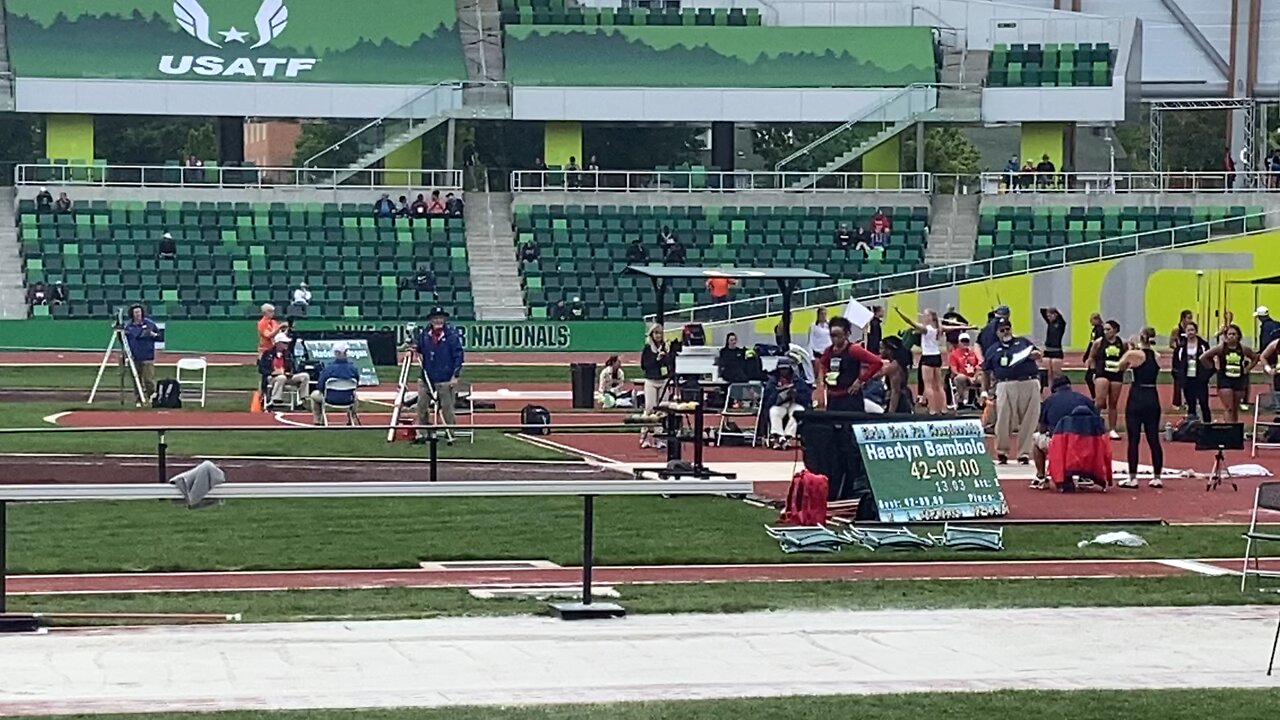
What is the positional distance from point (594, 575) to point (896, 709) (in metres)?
6.10

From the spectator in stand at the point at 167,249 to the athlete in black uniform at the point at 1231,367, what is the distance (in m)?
30.7

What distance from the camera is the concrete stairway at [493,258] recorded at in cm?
5669

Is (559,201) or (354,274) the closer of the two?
(354,274)

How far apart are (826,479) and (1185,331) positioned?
13520mm

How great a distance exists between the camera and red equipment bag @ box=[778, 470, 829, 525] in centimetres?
2036

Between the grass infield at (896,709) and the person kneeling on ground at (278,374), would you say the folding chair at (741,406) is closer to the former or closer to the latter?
the person kneeling on ground at (278,374)

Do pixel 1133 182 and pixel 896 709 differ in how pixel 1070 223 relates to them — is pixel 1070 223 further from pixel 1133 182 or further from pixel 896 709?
pixel 896 709

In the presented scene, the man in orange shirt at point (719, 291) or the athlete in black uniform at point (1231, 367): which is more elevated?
the man in orange shirt at point (719, 291)

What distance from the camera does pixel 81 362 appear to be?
47531mm

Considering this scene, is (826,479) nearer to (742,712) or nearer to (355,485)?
(355,485)

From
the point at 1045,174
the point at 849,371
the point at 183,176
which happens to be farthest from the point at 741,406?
the point at 183,176

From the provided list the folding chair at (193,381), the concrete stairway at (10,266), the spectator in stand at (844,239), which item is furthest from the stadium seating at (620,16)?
the folding chair at (193,381)

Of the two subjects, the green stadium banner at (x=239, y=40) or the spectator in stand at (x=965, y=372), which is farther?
the green stadium banner at (x=239, y=40)

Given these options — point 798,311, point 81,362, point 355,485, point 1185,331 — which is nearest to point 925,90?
point 798,311
